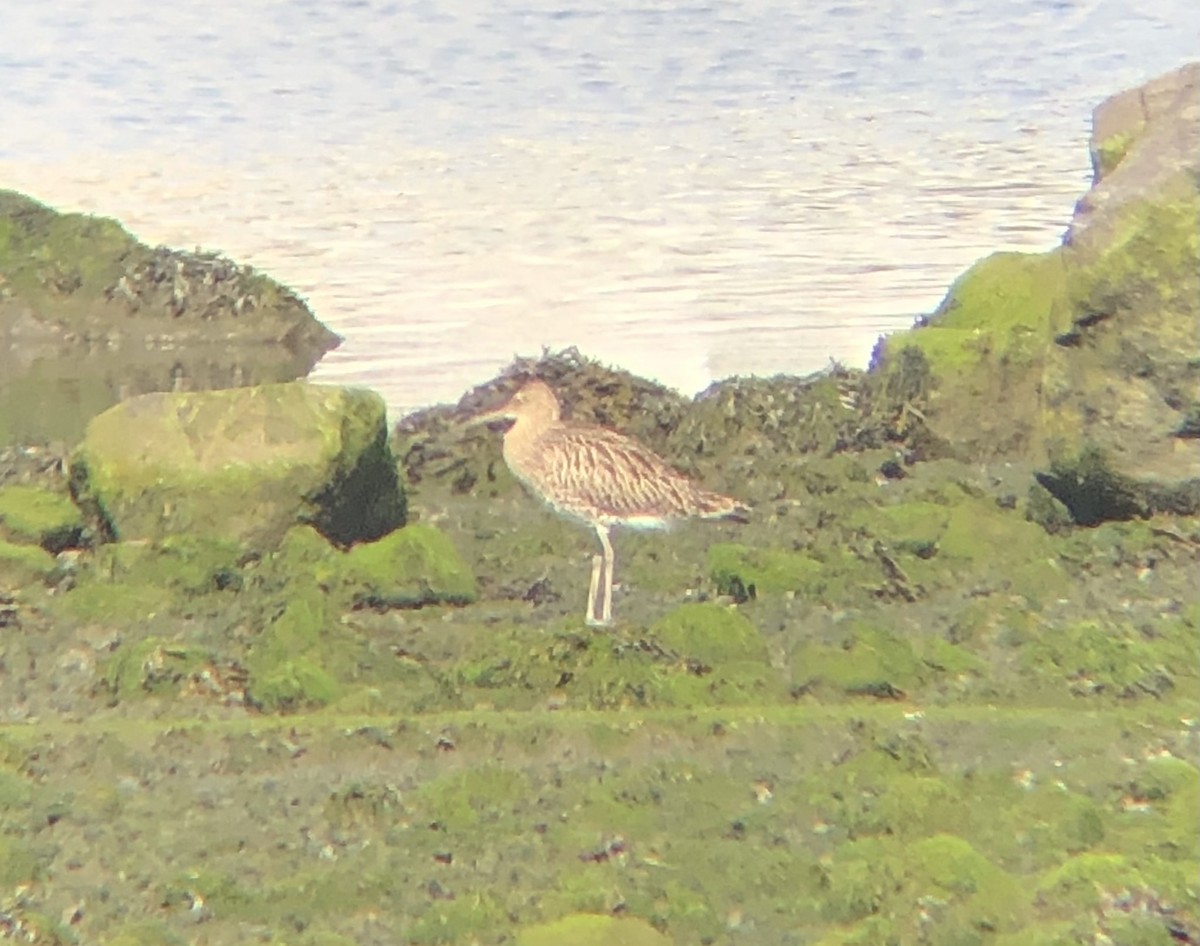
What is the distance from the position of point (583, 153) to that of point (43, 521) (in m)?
11.6

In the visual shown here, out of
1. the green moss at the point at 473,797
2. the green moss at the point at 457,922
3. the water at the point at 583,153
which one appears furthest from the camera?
the water at the point at 583,153

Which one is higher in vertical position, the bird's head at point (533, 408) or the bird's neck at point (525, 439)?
the bird's head at point (533, 408)

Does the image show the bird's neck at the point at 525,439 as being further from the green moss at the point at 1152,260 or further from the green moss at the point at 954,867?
the green moss at the point at 954,867

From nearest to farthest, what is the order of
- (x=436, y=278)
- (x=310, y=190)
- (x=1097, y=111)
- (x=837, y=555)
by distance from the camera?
(x=837, y=555), (x=1097, y=111), (x=436, y=278), (x=310, y=190)

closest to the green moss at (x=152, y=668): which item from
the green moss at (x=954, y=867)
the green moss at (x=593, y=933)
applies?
the green moss at (x=593, y=933)

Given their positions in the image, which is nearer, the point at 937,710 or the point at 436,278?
the point at 937,710

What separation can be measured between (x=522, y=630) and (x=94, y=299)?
8.17 m

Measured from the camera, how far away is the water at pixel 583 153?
603 inches

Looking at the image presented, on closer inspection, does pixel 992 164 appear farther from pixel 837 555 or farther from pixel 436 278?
pixel 837 555

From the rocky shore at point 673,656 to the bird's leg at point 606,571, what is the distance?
13cm

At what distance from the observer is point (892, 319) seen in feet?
49.0

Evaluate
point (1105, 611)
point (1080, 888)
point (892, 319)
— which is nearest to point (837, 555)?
point (1105, 611)

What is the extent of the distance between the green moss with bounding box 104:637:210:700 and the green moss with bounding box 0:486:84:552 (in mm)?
1647

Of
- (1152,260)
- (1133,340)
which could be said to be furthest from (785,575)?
(1152,260)
